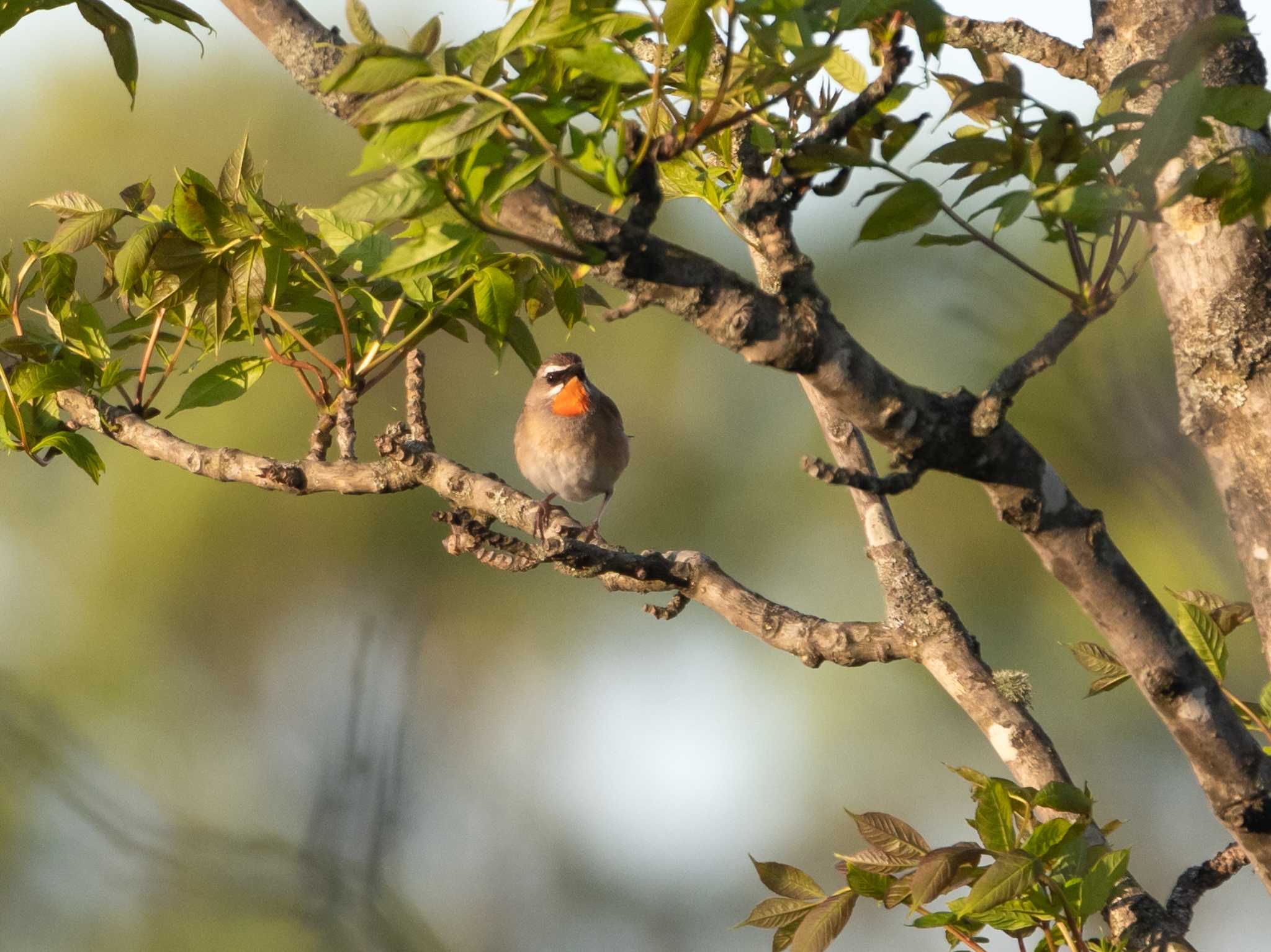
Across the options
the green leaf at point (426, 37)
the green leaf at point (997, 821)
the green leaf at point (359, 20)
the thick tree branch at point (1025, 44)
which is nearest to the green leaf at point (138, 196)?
the green leaf at point (359, 20)

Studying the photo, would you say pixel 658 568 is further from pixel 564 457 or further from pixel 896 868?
pixel 564 457

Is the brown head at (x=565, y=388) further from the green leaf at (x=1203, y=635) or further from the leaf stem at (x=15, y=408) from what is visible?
the green leaf at (x=1203, y=635)

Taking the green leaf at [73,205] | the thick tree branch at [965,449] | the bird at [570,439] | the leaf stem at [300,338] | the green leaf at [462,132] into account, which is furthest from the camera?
the bird at [570,439]

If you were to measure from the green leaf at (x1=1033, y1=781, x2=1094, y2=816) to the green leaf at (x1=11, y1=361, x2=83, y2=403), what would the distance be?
5.63 feet

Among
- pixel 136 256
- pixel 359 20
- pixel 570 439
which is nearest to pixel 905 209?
pixel 359 20

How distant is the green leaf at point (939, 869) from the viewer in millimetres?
1361

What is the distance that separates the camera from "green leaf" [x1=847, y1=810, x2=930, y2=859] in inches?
59.9

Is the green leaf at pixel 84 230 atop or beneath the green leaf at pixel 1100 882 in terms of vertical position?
atop

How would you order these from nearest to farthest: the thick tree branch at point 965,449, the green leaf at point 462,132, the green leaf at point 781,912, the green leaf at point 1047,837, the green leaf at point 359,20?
the green leaf at point 462,132 → the thick tree branch at point 965,449 → the green leaf at point 359,20 → the green leaf at point 1047,837 → the green leaf at point 781,912

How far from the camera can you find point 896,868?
151cm

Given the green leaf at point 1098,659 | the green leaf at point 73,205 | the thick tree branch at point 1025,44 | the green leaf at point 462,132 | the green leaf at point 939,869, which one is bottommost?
the green leaf at point 939,869

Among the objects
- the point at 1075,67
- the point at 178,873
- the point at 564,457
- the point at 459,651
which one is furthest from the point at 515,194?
the point at 178,873

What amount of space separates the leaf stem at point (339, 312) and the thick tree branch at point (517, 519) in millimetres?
125

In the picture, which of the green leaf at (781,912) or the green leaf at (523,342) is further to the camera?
the green leaf at (523,342)
